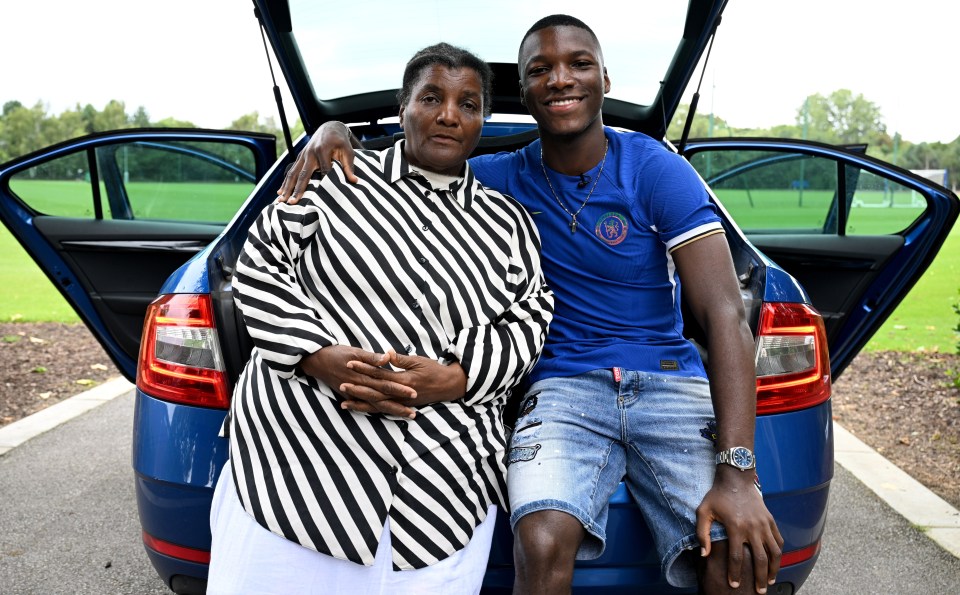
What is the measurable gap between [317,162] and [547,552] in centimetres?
117

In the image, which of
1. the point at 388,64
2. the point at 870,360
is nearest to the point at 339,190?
the point at 388,64

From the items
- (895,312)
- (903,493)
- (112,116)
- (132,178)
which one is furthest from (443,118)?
(112,116)

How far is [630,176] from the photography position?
226 centimetres

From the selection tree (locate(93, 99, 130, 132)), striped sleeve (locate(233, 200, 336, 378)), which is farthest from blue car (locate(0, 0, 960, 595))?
tree (locate(93, 99, 130, 132))

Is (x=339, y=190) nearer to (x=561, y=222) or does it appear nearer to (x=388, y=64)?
(x=561, y=222)

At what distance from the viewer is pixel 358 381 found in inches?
73.4

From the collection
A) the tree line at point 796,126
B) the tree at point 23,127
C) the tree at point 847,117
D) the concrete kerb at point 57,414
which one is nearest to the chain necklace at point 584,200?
the concrete kerb at point 57,414

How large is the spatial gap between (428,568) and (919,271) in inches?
93.7

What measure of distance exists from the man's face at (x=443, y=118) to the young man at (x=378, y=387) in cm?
1

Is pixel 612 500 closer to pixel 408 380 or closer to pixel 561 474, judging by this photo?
pixel 561 474

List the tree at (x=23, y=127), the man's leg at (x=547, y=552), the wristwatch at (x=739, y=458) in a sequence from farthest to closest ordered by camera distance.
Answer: the tree at (x=23, y=127)
the wristwatch at (x=739, y=458)
the man's leg at (x=547, y=552)

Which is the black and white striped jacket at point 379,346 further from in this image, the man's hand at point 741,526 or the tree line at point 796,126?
the tree line at point 796,126

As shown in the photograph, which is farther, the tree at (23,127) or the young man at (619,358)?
the tree at (23,127)

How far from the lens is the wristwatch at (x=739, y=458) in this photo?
6.37 feet
